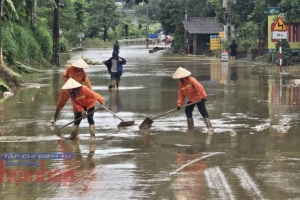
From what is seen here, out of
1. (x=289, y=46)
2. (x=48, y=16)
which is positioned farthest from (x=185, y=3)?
(x=289, y=46)

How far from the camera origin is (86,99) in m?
12.0

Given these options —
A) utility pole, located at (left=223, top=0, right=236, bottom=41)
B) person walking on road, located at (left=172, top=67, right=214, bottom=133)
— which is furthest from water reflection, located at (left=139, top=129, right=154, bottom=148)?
utility pole, located at (left=223, top=0, right=236, bottom=41)

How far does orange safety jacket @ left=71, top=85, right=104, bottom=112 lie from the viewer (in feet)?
39.2

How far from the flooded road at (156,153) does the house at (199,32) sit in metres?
38.2

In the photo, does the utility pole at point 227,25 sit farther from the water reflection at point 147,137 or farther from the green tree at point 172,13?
the water reflection at point 147,137

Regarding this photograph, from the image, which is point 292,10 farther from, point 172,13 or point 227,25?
point 172,13

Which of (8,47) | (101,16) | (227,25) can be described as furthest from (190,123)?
(101,16)

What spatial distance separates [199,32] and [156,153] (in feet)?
154

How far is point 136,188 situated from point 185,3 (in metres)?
53.2

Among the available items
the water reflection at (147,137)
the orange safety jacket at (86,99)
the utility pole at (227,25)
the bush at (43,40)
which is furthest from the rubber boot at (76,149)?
the utility pole at (227,25)

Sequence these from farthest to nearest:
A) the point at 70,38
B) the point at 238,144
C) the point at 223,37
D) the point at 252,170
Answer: the point at 70,38
the point at 223,37
the point at 238,144
the point at 252,170

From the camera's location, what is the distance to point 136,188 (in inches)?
319

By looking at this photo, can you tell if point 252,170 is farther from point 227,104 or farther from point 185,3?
point 185,3

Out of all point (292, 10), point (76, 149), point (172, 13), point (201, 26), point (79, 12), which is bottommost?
point (76, 149)
